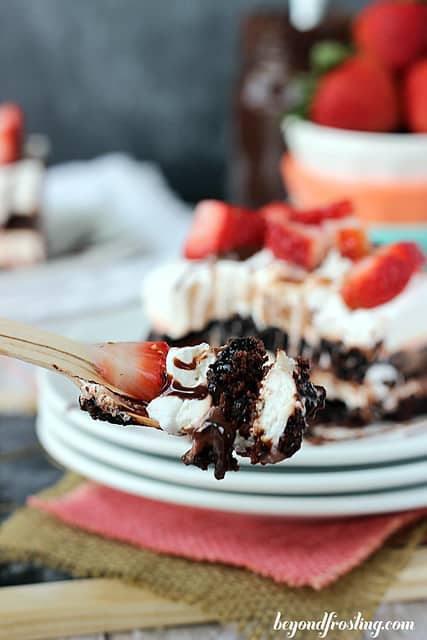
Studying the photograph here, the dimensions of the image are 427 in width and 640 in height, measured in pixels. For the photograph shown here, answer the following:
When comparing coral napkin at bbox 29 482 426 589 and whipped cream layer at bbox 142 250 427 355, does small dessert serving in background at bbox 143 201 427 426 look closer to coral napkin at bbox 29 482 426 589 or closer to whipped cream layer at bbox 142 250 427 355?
whipped cream layer at bbox 142 250 427 355

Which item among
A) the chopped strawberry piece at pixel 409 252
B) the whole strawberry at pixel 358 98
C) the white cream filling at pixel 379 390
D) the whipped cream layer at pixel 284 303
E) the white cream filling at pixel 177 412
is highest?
the whole strawberry at pixel 358 98

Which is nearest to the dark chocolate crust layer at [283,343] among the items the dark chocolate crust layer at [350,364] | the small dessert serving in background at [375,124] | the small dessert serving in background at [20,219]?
the dark chocolate crust layer at [350,364]

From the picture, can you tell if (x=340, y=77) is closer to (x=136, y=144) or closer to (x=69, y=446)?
(x=69, y=446)

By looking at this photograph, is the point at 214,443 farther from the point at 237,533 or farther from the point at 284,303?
the point at 284,303

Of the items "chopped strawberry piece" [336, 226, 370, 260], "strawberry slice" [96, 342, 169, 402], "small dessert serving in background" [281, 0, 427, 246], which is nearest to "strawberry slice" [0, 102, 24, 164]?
"small dessert serving in background" [281, 0, 427, 246]

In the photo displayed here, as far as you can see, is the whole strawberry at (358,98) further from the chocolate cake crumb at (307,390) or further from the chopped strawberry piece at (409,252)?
the chocolate cake crumb at (307,390)

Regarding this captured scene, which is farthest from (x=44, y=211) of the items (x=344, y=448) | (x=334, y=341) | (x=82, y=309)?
(x=344, y=448)
